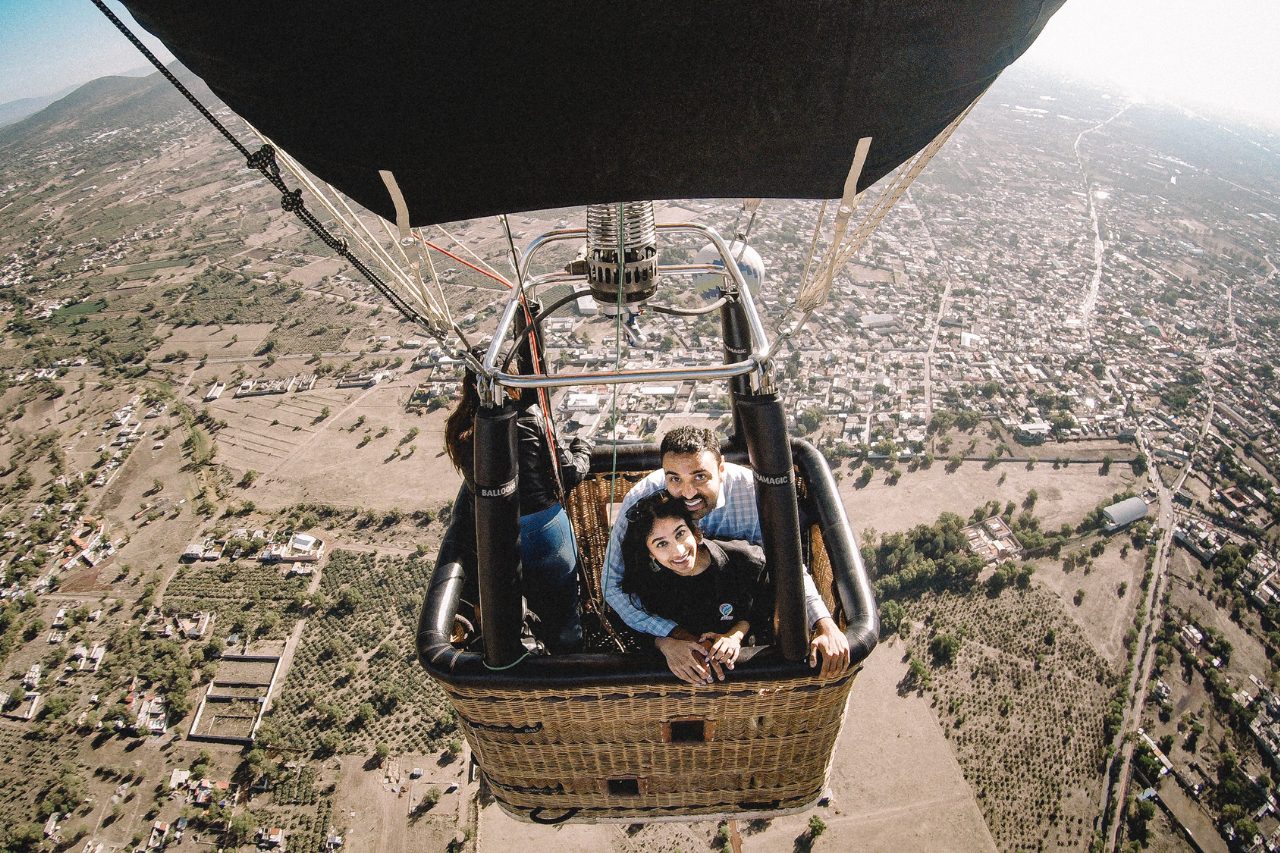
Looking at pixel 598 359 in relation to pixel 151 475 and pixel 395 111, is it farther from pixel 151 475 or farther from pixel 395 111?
pixel 395 111

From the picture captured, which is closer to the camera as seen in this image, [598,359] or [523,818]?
[523,818]

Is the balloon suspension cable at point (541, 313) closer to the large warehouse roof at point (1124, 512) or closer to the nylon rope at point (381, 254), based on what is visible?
the nylon rope at point (381, 254)

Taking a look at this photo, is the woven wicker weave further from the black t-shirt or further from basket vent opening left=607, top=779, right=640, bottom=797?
the black t-shirt

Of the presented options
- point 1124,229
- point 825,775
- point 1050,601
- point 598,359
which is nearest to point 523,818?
point 825,775

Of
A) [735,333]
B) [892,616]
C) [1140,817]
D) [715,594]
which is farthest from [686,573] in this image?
[1140,817]

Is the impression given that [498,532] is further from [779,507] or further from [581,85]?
[581,85]

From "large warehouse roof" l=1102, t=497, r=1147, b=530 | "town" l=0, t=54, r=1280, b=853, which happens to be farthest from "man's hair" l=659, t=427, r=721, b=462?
"large warehouse roof" l=1102, t=497, r=1147, b=530
